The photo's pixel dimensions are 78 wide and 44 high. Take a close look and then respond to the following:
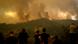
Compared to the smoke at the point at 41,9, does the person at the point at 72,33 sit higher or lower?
lower

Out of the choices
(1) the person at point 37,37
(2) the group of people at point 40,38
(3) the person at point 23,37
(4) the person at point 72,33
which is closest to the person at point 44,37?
(2) the group of people at point 40,38

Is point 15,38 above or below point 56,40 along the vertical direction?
above

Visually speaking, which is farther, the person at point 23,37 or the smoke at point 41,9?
the smoke at point 41,9

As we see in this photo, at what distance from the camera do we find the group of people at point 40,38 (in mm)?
8406

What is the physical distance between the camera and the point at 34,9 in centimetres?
868

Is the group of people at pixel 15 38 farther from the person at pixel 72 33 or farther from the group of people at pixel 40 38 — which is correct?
the person at pixel 72 33

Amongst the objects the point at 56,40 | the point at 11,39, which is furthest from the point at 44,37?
the point at 11,39

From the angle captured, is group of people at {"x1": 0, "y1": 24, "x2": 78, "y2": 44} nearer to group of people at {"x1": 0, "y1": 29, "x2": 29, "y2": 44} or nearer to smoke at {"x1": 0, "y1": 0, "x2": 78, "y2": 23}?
group of people at {"x1": 0, "y1": 29, "x2": 29, "y2": 44}

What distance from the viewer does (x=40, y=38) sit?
848cm

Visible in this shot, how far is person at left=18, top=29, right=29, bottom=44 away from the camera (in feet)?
27.8

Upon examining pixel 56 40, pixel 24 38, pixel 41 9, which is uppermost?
pixel 41 9

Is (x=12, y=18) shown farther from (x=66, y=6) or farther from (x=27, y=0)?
(x=66, y=6)

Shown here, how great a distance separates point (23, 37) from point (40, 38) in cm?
54

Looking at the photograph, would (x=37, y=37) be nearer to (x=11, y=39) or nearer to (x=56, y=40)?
(x=56, y=40)
